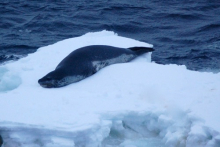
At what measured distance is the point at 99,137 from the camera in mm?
3953

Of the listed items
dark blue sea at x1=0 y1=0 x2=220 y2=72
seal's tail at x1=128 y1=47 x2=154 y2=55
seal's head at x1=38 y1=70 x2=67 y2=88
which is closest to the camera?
seal's head at x1=38 y1=70 x2=67 y2=88

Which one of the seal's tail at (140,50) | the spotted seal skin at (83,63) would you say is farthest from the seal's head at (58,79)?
the seal's tail at (140,50)

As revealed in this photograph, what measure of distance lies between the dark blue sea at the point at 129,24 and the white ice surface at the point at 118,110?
2.89 meters

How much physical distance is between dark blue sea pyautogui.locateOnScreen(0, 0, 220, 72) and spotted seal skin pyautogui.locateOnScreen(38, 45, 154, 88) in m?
2.25

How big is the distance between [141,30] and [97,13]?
2.06 m

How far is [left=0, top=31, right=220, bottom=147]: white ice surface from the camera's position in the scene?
390cm

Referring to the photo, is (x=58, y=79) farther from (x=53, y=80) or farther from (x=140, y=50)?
(x=140, y=50)

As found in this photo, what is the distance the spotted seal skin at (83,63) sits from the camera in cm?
510

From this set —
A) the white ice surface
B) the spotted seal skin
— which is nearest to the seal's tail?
the spotted seal skin

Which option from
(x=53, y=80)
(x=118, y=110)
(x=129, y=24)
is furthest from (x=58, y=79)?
(x=129, y=24)

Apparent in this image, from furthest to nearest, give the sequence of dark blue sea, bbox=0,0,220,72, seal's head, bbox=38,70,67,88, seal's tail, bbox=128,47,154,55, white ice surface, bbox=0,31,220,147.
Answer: dark blue sea, bbox=0,0,220,72
seal's tail, bbox=128,47,154,55
seal's head, bbox=38,70,67,88
white ice surface, bbox=0,31,220,147

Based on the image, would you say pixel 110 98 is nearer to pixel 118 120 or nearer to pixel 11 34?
pixel 118 120

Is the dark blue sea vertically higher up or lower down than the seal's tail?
lower down

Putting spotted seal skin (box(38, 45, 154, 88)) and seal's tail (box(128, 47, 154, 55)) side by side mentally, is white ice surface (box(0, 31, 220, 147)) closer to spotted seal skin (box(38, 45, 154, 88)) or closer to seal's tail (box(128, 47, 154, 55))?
spotted seal skin (box(38, 45, 154, 88))
